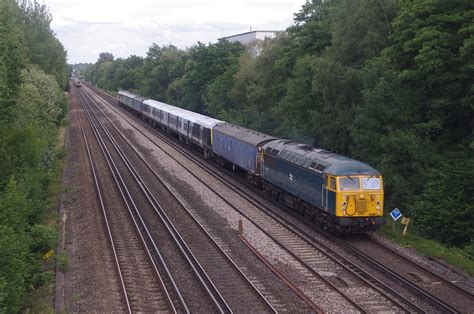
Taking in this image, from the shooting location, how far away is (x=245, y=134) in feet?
111

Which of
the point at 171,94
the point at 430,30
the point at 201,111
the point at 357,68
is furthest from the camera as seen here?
the point at 171,94

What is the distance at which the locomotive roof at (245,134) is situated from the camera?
31.1m

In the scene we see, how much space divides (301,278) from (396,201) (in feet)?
36.5

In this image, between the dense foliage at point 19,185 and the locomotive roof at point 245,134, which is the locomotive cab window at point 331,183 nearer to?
the locomotive roof at point 245,134

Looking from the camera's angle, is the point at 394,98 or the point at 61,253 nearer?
the point at 61,253

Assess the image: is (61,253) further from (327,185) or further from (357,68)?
(357,68)

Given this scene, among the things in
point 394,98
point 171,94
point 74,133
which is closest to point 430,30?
point 394,98

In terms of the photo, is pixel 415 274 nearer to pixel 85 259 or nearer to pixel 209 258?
pixel 209 258

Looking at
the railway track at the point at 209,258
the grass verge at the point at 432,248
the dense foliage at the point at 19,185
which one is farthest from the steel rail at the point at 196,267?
the grass verge at the point at 432,248

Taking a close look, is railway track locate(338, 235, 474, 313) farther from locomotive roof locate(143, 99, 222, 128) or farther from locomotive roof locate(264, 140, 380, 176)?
locomotive roof locate(143, 99, 222, 128)

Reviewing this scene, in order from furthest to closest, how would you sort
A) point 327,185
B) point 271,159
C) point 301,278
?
1. point 271,159
2. point 327,185
3. point 301,278

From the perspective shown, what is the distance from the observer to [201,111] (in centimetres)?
8056

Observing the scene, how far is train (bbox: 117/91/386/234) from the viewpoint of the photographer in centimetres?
2075

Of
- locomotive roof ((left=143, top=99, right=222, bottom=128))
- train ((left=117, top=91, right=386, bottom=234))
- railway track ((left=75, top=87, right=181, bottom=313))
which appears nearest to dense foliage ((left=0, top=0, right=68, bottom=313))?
railway track ((left=75, top=87, right=181, bottom=313))
